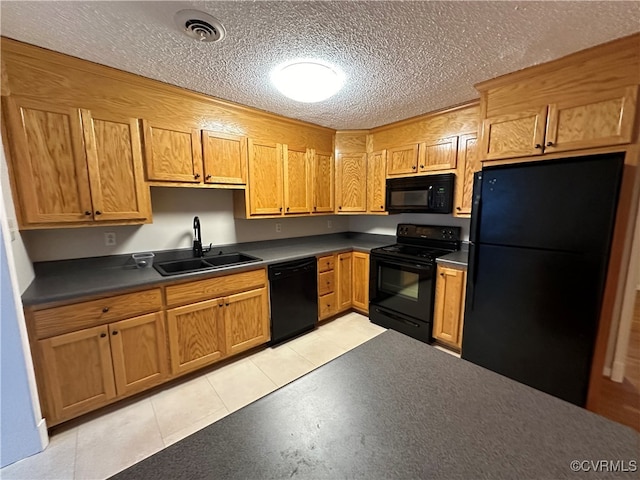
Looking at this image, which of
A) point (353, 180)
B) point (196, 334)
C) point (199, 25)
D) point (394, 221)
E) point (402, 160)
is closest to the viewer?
point (199, 25)

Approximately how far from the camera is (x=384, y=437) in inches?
24.4

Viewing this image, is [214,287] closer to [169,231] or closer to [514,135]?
[169,231]

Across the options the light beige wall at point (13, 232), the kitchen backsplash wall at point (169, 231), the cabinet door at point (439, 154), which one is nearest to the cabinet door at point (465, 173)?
the cabinet door at point (439, 154)

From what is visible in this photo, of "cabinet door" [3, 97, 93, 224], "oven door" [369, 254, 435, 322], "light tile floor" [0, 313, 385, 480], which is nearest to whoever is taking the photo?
"light tile floor" [0, 313, 385, 480]

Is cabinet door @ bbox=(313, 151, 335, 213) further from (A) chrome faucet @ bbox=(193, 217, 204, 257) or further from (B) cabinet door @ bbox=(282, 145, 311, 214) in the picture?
Result: (A) chrome faucet @ bbox=(193, 217, 204, 257)

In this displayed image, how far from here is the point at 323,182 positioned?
3.31 metres

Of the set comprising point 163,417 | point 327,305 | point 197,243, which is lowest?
point 163,417

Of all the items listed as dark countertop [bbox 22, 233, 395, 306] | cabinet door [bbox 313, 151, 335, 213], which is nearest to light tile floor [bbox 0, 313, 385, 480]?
dark countertop [bbox 22, 233, 395, 306]

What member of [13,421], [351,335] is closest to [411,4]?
[351,335]

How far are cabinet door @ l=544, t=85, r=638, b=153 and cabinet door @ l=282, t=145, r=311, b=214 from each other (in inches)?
84.0

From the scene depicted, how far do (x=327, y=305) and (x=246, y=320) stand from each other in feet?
3.36

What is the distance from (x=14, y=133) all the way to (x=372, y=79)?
231 centimetres

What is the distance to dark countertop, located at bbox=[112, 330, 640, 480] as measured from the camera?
1.77 feet

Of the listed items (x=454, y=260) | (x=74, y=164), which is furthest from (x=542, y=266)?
(x=74, y=164)
